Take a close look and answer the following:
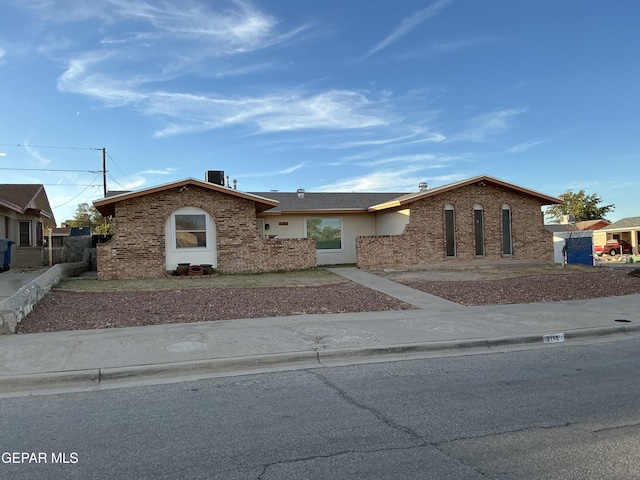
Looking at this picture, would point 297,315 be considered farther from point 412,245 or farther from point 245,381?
point 412,245

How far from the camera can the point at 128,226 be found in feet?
57.7

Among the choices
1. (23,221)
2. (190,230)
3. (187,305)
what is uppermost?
(23,221)

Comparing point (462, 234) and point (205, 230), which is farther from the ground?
point (205, 230)

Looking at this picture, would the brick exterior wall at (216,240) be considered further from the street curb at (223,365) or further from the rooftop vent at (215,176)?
the street curb at (223,365)

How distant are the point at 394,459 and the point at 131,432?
91.9 inches

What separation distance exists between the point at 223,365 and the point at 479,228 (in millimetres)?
17311

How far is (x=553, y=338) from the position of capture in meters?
8.21

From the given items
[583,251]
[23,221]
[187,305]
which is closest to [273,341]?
[187,305]

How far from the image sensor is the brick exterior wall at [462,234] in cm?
2014

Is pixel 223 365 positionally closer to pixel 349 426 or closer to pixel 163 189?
pixel 349 426

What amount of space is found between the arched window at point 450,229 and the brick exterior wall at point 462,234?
0.14m

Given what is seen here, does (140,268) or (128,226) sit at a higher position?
(128,226)

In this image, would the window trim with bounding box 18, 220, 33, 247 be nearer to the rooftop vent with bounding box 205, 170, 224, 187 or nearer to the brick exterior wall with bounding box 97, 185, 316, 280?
the rooftop vent with bounding box 205, 170, 224, 187

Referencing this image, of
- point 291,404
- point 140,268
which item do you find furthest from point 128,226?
point 291,404
